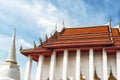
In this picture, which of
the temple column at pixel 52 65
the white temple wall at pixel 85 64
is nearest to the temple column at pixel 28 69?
the temple column at pixel 52 65

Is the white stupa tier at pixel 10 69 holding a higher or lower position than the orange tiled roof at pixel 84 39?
lower

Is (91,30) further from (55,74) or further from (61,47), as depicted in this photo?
(55,74)

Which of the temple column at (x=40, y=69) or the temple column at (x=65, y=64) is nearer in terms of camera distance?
the temple column at (x=65, y=64)

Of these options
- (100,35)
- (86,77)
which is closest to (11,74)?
(86,77)

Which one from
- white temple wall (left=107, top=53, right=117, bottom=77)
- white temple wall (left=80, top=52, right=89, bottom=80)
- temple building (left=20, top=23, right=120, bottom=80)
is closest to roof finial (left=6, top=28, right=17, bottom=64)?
temple building (left=20, top=23, right=120, bottom=80)

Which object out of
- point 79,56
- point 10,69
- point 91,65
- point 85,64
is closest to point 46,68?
point 79,56

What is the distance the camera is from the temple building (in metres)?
19.0

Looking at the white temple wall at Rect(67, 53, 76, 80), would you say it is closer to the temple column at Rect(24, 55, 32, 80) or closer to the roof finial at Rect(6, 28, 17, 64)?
the temple column at Rect(24, 55, 32, 80)

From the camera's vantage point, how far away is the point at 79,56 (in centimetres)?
1964

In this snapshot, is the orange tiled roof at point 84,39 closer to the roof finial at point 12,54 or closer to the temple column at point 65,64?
the temple column at point 65,64

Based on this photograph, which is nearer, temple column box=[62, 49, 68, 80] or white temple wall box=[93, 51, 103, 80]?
white temple wall box=[93, 51, 103, 80]

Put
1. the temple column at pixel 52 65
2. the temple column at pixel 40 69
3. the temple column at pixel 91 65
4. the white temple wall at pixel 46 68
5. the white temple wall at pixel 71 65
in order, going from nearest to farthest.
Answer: the temple column at pixel 91 65 < the temple column at pixel 52 65 < the white temple wall at pixel 71 65 < the temple column at pixel 40 69 < the white temple wall at pixel 46 68

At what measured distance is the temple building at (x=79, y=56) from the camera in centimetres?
1895

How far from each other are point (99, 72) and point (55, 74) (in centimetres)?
353
